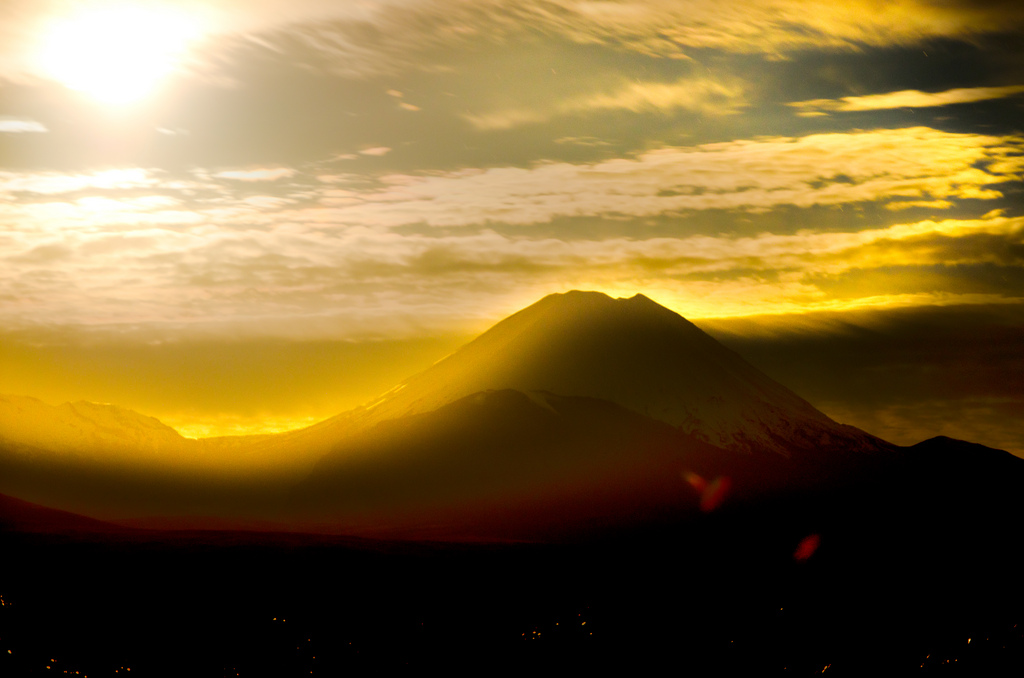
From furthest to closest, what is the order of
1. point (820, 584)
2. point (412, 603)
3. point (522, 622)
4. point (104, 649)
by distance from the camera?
point (820, 584) < point (412, 603) < point (522, 622) < point (104, 649)

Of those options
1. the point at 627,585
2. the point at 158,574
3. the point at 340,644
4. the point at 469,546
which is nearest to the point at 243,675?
the point at 340,644

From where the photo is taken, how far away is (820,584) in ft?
323

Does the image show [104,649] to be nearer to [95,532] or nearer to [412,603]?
[412,603]

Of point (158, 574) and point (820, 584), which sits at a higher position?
point (158, 574)

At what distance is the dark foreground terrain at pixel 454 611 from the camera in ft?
198

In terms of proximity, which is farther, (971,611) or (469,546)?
(469,546)

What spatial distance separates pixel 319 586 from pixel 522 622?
1915 cm

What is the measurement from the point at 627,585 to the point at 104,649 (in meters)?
A: 46.3

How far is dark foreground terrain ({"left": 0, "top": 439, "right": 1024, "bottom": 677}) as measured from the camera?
198 feet

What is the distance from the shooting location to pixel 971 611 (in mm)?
85625

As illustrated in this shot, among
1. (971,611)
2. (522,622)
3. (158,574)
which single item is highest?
(158,574)

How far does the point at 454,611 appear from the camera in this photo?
241ft

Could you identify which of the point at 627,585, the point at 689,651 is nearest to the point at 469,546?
the point at 627,585

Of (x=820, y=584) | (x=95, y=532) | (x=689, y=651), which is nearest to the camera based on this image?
(x=689, y=651)
